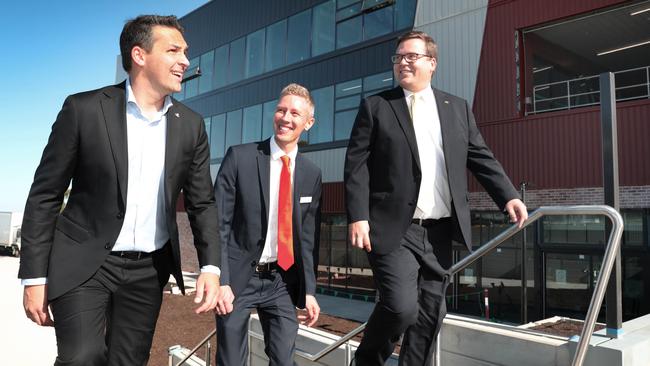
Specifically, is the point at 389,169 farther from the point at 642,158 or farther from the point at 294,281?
the point at 642,158

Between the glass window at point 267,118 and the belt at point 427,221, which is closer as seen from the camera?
the belt at point 427,221

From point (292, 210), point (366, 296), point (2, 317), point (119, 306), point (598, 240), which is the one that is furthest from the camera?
point (366, 296)

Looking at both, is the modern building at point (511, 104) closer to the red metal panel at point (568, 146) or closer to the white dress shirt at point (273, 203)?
the red metal panel at point (568, 146)

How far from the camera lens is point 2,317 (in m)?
15.4

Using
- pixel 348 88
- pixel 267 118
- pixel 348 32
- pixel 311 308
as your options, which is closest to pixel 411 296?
pixel 311 308

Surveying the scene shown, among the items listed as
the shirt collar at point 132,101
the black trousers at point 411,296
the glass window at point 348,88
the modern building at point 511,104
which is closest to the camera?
the shirt collar at point 132,101

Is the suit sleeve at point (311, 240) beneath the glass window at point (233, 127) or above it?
beneath

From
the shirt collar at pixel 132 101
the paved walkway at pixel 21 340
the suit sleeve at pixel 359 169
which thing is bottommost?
the paved walkway at pixel 21 340

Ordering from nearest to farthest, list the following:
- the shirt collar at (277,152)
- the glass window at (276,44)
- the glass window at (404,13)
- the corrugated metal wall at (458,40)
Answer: the shirt collar at (277,152) → the corrugated metal wall at (458,40) → the glass window at (404,13) → the glass window at (276,44)

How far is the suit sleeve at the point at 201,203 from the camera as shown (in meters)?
2.46

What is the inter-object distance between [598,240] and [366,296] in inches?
310

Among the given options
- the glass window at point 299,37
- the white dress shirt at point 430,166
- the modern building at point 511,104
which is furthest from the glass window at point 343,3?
the white dress shirt at point 430,166

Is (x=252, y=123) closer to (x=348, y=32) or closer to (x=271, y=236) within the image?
(x=348, y=32)

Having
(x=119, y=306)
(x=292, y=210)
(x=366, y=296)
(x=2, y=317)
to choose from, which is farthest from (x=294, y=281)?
(x=2, y=317)
